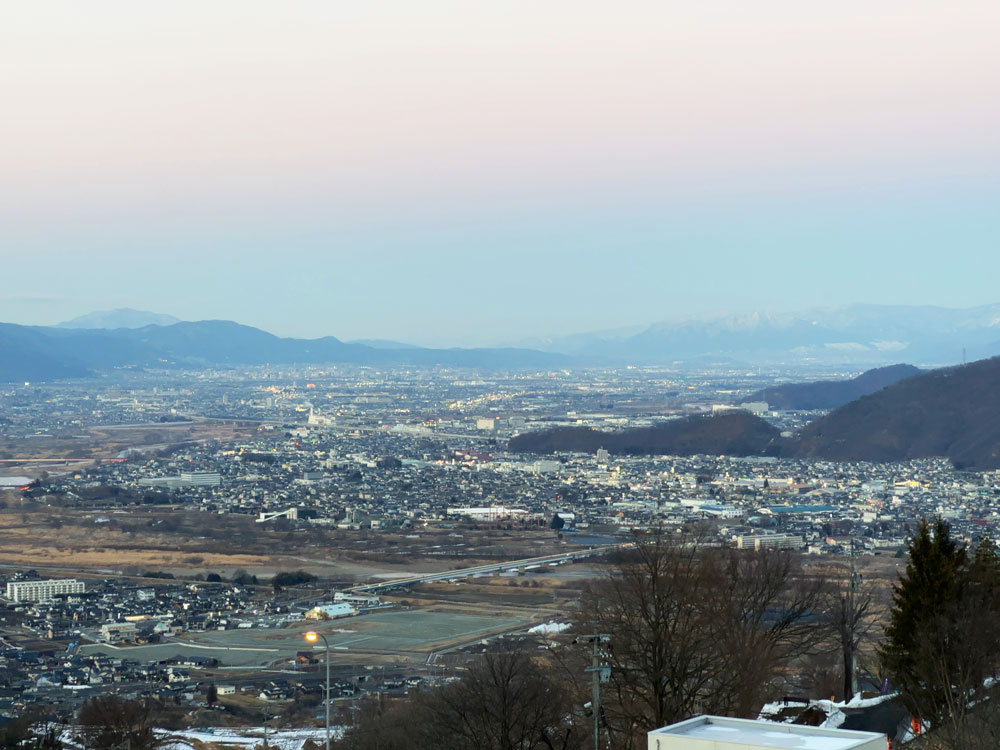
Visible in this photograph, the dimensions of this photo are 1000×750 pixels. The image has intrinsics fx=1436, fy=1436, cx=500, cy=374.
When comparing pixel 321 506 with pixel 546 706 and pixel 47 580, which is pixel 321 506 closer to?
pixel 47 580

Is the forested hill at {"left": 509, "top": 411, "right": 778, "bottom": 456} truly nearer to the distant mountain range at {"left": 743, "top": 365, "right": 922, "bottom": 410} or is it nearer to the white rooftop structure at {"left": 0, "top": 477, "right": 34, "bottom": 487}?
the white rooftop structure at {"left": 0, "top": 477, "right": 34, "bottom": 487}

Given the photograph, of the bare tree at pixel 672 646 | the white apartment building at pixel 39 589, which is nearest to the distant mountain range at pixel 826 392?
the white apartment building at pixel 39 589

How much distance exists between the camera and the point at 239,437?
4003 inches

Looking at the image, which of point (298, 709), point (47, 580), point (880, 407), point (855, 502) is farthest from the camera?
point (880, 407)

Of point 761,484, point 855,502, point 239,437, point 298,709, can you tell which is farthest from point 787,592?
point 239,437

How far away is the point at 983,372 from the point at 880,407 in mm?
7496

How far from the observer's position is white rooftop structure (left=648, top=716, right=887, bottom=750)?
1252cm

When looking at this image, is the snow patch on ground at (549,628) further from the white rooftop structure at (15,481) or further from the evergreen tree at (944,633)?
the white rooftop structure at (15,481)

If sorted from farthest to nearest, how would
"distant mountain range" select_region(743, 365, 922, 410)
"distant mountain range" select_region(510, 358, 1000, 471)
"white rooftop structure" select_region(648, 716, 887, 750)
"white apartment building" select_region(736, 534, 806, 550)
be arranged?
"distant mountain range" select_region(743, 365, 922, 410), "distant mountain range" select_region(510, 358, 1000, 471), "white apartment building" select_region(736, 534, 806, 550), "white rooftop structure" select_region(648, 716, 887, 750)

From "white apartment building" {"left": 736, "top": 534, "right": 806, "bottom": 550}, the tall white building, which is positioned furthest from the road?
the tall white building

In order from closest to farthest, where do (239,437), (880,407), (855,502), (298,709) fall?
(298,709)
(855,502)
(880,407)
(239,437)

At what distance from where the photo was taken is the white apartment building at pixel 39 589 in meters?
40.1

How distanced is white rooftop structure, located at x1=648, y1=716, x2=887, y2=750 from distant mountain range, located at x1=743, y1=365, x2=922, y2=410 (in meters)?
114

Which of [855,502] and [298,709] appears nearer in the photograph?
[298,709]
